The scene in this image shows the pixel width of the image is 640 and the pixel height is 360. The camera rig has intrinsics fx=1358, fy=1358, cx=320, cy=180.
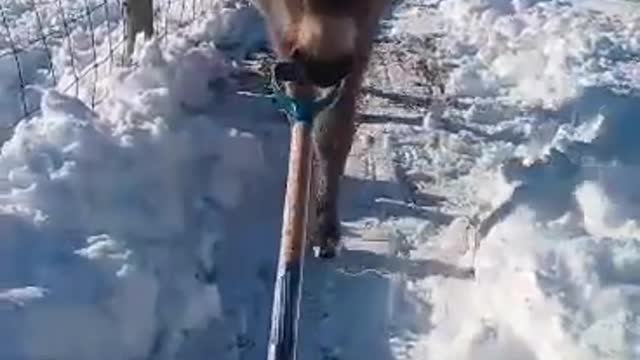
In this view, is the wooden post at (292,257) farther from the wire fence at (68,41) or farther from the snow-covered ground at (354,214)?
the wire fence at (68,41)

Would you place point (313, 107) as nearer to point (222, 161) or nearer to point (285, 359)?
point (285, 359)

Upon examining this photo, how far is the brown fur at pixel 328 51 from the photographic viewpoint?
3.29 m

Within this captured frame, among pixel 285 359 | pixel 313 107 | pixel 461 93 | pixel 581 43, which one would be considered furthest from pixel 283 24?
pixel 581 43

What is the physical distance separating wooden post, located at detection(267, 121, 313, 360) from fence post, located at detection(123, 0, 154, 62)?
9.05 ft

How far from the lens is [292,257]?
2.98 m

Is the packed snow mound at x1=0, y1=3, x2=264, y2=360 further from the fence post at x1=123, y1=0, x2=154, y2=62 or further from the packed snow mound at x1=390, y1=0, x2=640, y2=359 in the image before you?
the packed snow mound at x1=390, y1=0, x2=640, y2=359

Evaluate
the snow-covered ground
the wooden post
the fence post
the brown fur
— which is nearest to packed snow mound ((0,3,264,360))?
the snow-covered ground

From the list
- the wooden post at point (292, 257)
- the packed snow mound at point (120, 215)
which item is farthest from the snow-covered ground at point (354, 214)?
the wooden post at point (292, 257)

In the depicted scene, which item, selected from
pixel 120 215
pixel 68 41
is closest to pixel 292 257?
pixel 120 215

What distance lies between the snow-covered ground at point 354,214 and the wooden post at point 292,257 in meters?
0.75

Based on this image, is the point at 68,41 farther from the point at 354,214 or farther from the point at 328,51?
the point at 328,51

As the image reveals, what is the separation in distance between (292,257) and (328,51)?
57 centimetres

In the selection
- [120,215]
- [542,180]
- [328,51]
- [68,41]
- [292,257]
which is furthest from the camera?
[68,41]

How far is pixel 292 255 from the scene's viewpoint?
A: 298cm
